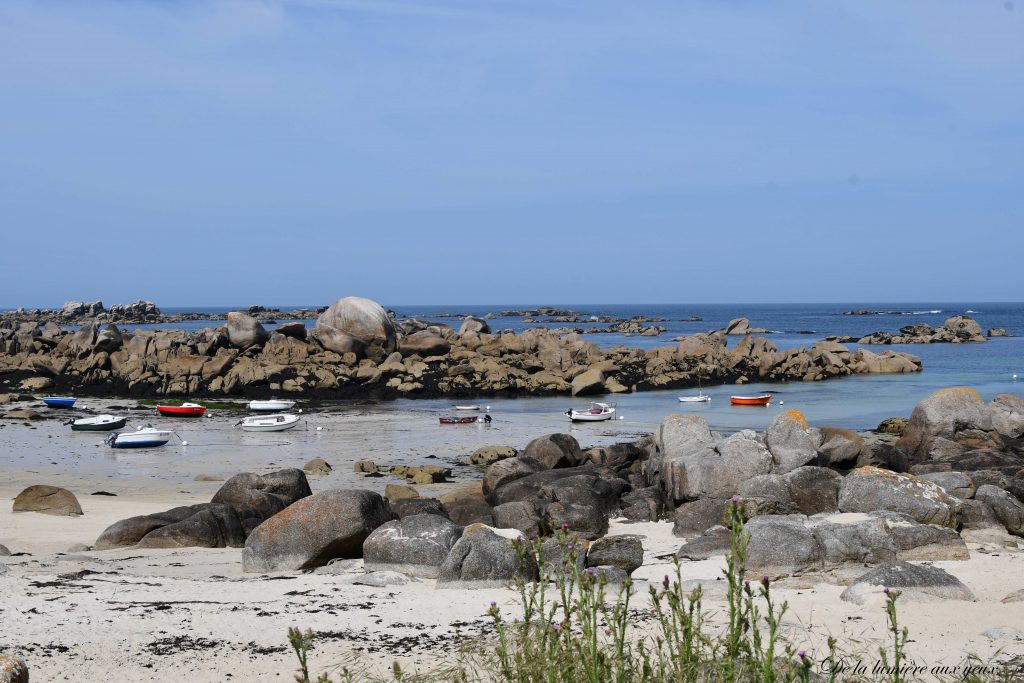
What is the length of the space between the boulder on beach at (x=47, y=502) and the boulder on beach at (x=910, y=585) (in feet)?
47.6

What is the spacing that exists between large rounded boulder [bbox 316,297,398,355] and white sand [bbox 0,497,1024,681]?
40.4 meters

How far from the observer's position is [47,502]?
18312mm

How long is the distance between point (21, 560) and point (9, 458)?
689 inches

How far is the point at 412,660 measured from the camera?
8.40m

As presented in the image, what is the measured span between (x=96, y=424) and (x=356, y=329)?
2123 cm

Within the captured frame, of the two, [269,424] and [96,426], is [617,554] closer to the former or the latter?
[269,424]

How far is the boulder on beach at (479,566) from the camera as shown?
11.4 meters

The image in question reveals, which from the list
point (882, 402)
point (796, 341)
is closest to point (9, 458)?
point (882, 402)

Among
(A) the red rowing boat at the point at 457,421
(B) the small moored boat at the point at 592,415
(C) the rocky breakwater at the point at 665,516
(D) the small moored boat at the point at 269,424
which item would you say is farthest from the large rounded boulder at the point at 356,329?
(C) the rocky breakwater at the point at 665,516

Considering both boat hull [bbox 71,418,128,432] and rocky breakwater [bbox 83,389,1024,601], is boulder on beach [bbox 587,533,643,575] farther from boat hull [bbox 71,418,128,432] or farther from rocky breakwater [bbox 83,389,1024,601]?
boat hull [bbox 71,418,128,432]

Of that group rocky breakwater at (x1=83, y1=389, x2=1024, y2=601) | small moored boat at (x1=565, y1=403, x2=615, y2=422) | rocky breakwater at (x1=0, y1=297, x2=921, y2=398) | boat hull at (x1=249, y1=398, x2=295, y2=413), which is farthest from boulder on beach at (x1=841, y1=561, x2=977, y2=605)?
rocky breakwater at (x1=0, y1=297, x2=921, y2=398)

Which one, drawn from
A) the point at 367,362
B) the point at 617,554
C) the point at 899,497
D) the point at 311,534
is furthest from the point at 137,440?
the point at 899,497

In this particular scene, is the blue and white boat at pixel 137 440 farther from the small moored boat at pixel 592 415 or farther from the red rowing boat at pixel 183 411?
the small moored boat at pixel 592 415

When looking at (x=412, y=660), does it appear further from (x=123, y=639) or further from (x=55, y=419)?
(x=55, y=419)
